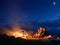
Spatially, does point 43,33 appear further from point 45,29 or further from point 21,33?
point 21,33

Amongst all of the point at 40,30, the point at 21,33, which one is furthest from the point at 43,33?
the point at 21,33

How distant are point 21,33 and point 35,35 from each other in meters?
11.9

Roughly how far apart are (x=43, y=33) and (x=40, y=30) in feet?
12.4

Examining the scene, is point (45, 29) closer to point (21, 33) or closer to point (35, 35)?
point (35, 35)

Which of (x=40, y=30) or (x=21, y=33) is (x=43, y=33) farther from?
(x=21, y=33)

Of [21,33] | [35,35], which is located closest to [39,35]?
[35,35]

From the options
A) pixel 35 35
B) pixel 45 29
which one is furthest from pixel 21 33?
pixel 45 29

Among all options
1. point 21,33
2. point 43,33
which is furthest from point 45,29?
point 21,33

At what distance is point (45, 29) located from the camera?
127m

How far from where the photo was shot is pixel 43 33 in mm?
127188

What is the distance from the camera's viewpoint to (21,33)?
125500 millimetres

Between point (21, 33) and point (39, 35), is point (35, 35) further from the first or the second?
point (21, 33)

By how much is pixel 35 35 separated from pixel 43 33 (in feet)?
24.1
